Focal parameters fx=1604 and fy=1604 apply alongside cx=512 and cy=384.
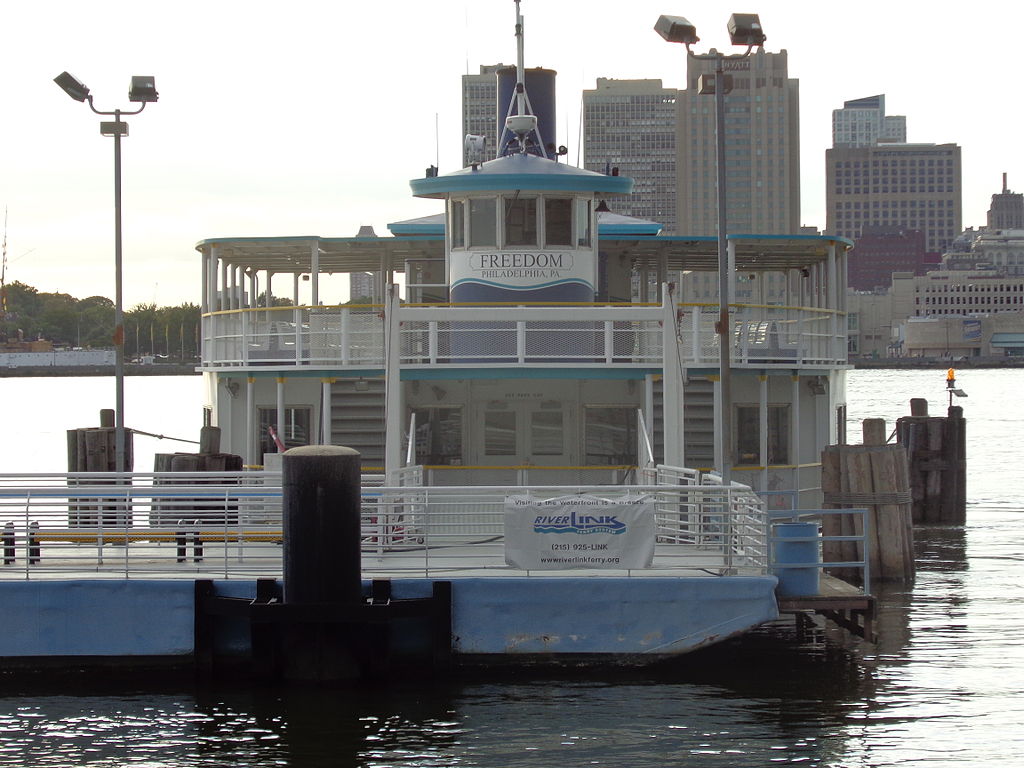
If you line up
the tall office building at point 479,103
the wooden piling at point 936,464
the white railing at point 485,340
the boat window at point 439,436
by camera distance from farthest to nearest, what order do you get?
the tall office building at point 479,103
the wooden piling at point 936,464
the boat window at point 439,436
the white railing at point 485,340

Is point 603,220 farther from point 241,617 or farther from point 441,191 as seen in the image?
point 241,617

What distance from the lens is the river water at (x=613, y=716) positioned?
15.0 m

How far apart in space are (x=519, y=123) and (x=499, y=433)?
5.98 meters

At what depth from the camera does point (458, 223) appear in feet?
89.4

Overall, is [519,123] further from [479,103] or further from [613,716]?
[479,103]

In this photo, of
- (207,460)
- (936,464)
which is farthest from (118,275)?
(936,464)

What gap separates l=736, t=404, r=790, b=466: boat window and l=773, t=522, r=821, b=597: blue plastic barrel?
935 cm

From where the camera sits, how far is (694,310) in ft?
85.4

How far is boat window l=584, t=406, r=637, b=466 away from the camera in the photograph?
2608 centimetres

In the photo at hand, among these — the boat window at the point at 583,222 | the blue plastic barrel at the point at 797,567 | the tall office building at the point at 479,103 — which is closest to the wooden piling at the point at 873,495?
the boat window at the point at 583,222

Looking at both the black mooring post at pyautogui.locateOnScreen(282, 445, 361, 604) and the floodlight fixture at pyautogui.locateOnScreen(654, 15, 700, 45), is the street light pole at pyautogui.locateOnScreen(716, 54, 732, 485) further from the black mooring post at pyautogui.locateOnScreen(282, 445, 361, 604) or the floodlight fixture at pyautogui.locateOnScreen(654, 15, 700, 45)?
the black mooring post at pyautogui.locateOnScreen(282, 445, 361, 604)

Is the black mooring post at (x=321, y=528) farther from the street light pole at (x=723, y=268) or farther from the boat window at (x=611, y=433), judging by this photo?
the boat window at (x=611, y=433)

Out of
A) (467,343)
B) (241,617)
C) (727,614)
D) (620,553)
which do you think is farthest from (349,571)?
(467,343)

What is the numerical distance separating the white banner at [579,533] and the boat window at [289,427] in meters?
10.2
